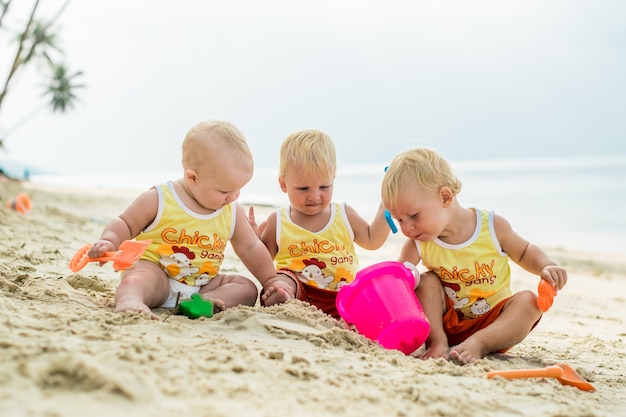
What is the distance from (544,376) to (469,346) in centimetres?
45

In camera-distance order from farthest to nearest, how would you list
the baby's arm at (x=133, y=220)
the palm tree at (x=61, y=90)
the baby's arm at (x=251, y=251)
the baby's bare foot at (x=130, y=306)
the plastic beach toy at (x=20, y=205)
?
the palm tree at (x=61, y=90), the plastic beach toy at (x=20, y=205), the baby's arm at (x=251, y=251), the baby's arm at (x=133, y=220), the baby's bare foot at (x=130, y=306)

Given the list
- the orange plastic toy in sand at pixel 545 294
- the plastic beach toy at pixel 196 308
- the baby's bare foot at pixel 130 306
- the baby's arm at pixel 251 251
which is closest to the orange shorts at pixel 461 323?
the orange plastic toy in sand at pixel 545 294

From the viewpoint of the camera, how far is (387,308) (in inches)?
90.7

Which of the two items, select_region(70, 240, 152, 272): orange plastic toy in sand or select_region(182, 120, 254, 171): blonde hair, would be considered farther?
select_region(182, 120, 254, 171): blonde hair

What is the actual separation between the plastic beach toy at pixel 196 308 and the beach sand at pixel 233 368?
0.08 m

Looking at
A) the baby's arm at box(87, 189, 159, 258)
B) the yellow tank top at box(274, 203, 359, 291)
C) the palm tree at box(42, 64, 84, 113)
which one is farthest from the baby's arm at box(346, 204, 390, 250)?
the palm tree at box(42, 64, 84, 113)

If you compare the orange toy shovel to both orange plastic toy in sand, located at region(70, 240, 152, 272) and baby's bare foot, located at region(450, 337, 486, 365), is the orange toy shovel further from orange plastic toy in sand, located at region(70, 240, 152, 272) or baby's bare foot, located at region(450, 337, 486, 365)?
orange plastic toy in sand, located at region(70, 240, 152, 272)

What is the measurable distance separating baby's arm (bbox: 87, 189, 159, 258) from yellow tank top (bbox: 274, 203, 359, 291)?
64 centimetres

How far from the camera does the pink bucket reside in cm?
226

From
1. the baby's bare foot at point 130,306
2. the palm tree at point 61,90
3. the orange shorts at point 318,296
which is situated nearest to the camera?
the baby's bare foot at point 130,306

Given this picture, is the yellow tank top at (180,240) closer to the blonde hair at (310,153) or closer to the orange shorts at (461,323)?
the blonde hair at (310,153)

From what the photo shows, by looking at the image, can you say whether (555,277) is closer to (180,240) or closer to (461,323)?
(461,323)

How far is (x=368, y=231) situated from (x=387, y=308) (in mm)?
749

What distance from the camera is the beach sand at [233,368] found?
1.23 m
